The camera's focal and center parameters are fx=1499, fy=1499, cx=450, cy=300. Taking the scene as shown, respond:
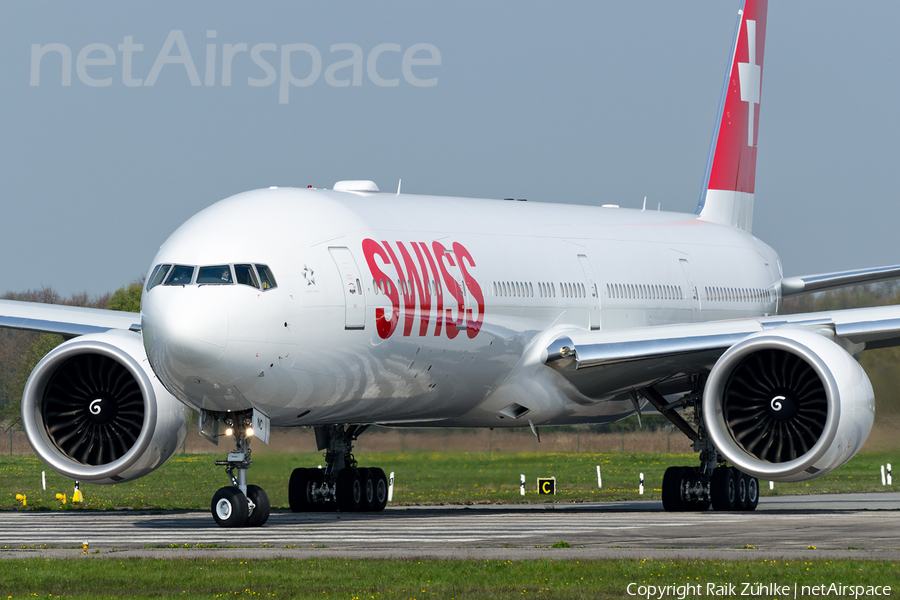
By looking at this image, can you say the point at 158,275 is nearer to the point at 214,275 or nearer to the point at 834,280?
the point at 214,275

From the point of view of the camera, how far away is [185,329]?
57.8ft

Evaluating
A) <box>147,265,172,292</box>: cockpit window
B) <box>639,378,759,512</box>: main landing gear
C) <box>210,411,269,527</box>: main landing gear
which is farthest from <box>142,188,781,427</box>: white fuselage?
<box>639,378,759,512</box>: main landing gear

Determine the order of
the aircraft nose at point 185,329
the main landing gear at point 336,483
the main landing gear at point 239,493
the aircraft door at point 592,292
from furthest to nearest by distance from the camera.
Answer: the aircraft door at point 592,292
the main landing gear at point 336,483
the main landing gear at point 239,493
the aircraft nose at point 185,329

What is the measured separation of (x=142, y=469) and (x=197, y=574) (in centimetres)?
735

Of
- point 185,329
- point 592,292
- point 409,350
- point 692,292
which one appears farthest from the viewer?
point 692,292

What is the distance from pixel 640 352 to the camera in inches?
886

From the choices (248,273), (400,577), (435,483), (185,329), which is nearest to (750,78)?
(435,483)

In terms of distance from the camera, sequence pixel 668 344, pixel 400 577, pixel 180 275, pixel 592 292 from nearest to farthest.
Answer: pixel 400 577 < pixel 180 275 < pixel 668 344 < pixel 592 292

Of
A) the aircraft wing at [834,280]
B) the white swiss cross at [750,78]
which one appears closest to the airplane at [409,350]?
the aircraft wing at [834,280]

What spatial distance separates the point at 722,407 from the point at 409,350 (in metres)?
4.44

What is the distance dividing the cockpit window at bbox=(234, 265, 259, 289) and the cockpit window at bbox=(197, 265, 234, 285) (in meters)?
0.10

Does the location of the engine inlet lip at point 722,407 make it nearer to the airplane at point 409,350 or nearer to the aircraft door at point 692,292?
the airplane at point 409,350

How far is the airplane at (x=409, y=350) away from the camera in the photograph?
18516 mm

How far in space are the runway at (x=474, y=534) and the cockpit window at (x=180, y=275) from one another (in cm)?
308
